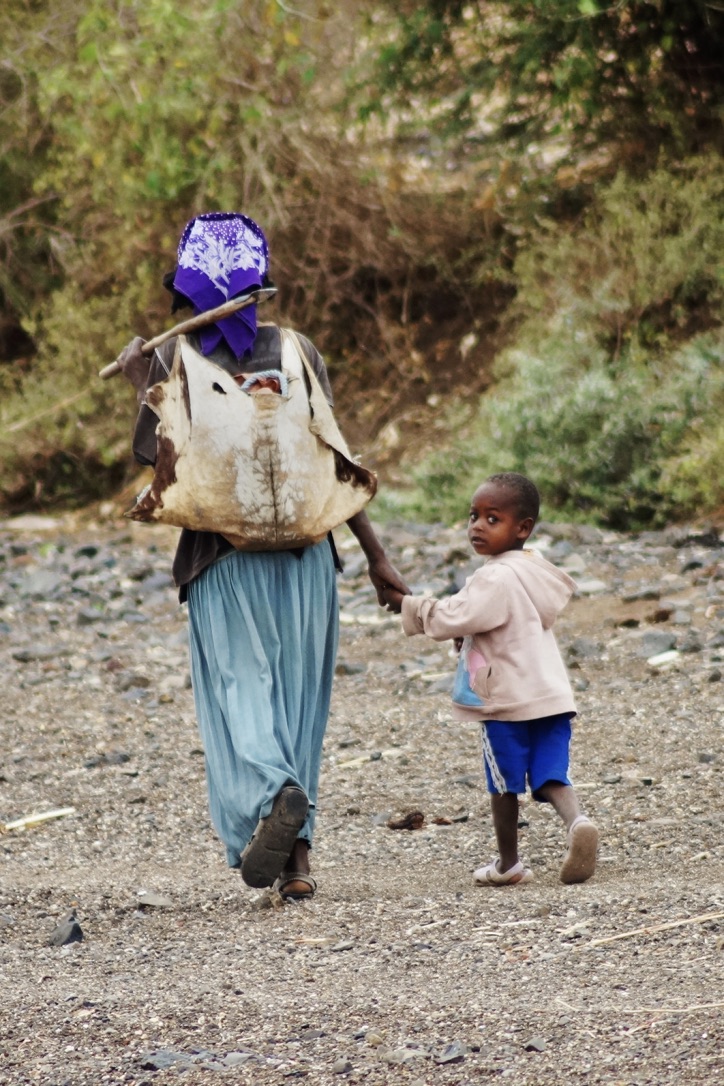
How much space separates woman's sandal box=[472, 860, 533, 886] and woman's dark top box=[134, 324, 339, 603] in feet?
3.82

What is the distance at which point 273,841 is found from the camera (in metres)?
4.05

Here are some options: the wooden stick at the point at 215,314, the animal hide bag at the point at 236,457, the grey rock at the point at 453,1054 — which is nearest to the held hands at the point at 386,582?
the animal hide bag at the point at 236,457

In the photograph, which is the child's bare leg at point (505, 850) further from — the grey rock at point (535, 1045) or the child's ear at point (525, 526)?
the grey rock at point (535, 1045)

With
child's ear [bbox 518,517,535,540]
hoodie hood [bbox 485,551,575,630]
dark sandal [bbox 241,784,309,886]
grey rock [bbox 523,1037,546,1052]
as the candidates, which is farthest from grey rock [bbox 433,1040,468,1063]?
child's ear [bbox 518,517,535,540]

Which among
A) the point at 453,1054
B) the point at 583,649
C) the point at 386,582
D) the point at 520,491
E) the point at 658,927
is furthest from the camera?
the point at 583,649

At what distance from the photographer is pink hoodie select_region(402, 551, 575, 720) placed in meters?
4.16

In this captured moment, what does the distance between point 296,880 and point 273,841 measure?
0.99 feet

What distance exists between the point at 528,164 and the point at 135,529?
15.7ft

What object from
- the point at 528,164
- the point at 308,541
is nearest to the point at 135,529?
the point at 528,164

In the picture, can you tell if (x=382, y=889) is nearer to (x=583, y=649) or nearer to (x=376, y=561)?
(x=376, y=561)

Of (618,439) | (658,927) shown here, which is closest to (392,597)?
(658,927)

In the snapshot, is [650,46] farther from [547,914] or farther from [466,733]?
[547,914]

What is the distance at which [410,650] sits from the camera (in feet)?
27.2

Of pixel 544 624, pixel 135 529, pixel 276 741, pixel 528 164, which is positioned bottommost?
pixel 135 529
